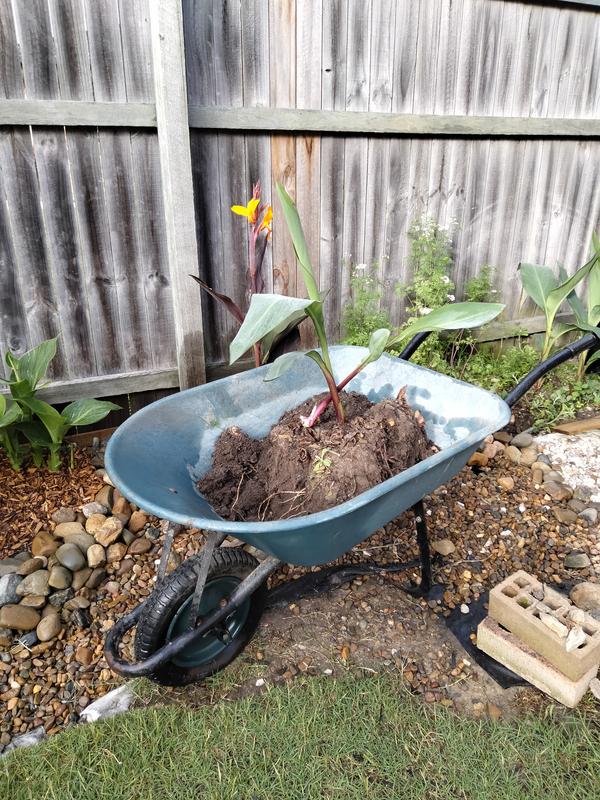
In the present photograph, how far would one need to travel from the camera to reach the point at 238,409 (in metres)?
1.88

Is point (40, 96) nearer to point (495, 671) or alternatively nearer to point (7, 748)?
point (7, 748)

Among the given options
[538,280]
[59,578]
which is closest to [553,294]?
[538,280]

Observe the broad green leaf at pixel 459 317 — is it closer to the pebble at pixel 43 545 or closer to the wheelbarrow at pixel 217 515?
the wheelbarrow at pixel 217 515

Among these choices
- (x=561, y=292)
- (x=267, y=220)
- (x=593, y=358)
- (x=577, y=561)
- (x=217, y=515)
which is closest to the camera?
(x=217, y=515)

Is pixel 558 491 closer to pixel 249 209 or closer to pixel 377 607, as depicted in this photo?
pixel 377 607

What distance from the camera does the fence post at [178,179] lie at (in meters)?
2.29

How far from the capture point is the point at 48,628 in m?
1.93

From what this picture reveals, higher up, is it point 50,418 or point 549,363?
point 549,363

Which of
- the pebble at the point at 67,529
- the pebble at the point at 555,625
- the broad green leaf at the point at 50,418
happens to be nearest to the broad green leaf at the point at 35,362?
the broad green leaf at the point at 50,418

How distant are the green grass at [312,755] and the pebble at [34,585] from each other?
0.56 m

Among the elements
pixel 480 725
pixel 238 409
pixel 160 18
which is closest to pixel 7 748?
pixel 238 409

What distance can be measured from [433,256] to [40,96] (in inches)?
85.3

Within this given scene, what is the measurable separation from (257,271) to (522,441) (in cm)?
166

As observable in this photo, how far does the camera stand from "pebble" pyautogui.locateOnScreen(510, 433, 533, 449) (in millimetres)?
3068
